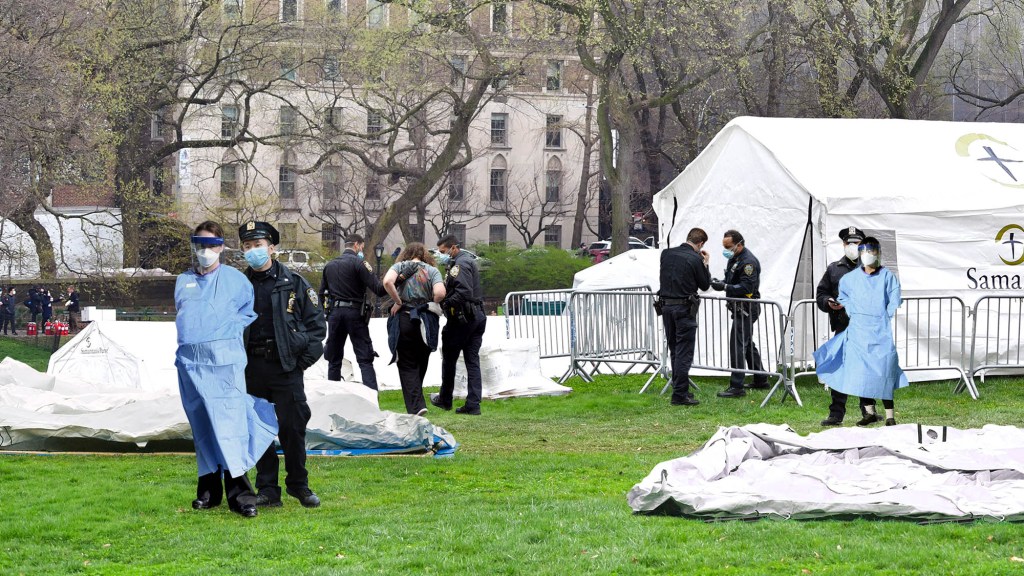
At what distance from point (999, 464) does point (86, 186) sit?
70.3ft

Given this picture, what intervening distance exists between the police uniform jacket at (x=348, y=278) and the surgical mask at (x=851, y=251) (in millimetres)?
4798

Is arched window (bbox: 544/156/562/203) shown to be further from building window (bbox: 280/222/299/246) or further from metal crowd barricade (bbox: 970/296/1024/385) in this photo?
metal crowd barricade (bbox: 970/296/1024/385)

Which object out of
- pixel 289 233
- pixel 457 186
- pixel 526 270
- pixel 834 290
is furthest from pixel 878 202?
pixel 457 186

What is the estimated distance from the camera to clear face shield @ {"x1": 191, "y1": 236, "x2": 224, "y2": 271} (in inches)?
292

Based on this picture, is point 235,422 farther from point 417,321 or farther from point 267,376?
point 417,321

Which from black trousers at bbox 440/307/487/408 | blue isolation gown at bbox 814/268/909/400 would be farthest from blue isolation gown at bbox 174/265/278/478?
blue isolation gown at bbox 814/268/909/400

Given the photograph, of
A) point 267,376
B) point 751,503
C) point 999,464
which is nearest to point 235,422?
point 267,376

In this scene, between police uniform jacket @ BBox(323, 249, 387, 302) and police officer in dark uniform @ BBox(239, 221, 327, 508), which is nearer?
police officer in dark uniform @ BBox(239, 221, 327, 508)

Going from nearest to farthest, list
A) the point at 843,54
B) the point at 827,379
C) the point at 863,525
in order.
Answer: the point at 863,525 < the point at 827,379 < the point at 843,54

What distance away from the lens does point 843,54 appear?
28016mm

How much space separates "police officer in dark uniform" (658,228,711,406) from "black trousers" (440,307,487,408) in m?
2.07

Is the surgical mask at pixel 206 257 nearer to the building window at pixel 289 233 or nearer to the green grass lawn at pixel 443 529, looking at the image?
the green grass lawn at pixel 443 529

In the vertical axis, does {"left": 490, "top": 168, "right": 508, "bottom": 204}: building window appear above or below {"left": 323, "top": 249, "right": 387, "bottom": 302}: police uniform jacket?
above

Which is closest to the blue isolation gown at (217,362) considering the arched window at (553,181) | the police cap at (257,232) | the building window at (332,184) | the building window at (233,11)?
the police cap at (257,232)
